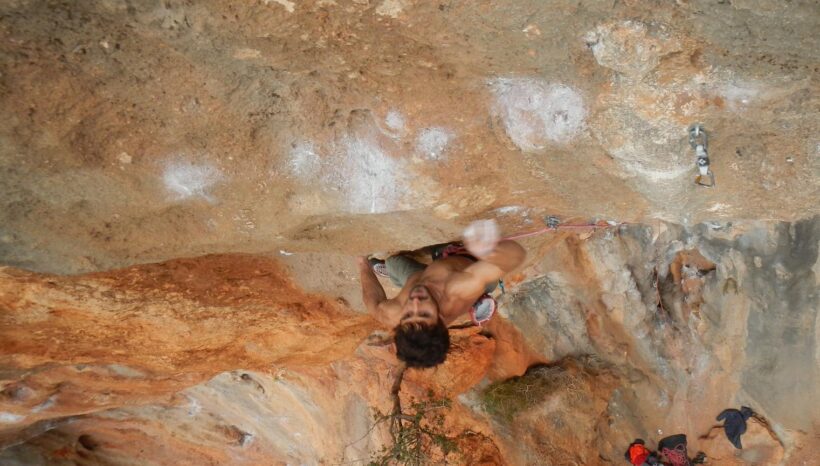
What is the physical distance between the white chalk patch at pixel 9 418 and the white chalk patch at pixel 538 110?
16.7ft

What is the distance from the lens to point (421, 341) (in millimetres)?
3348

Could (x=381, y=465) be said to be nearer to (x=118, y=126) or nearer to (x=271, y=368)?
(x=271, y=368)

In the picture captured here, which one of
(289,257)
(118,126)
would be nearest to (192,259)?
(289,257)

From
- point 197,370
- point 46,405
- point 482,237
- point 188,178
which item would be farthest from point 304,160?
point 46,405

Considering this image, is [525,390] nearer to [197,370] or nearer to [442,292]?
[442,292]

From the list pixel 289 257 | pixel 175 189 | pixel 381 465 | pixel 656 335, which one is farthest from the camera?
pixel 381 465

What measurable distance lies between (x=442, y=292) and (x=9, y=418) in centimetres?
432

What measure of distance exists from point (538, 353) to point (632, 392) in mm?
924

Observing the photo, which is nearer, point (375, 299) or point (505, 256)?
point (505, 256)

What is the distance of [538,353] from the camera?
18.6ft

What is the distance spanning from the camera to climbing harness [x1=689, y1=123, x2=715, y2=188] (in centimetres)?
224

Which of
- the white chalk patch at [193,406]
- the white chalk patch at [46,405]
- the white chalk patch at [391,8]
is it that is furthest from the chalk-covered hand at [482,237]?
the white chalk patch at [193,406]

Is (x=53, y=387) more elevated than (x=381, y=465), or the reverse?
(x=53, y=387)

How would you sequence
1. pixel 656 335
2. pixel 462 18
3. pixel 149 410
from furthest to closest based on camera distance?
pixel 149 410, pixel 656 335, pixel 462 18
